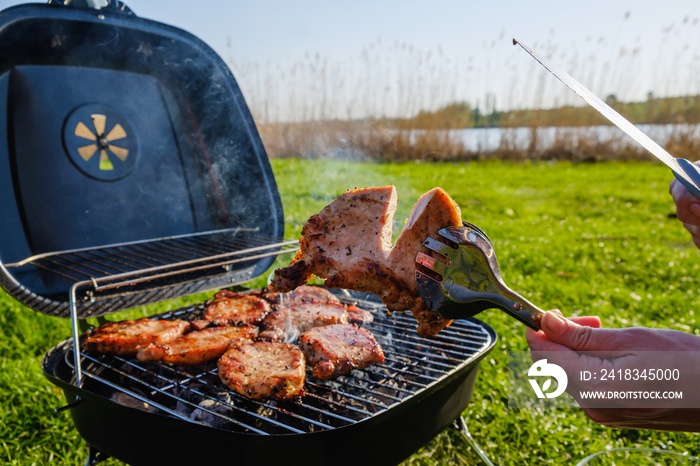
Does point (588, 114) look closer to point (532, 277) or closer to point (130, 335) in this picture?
point (532, 277)

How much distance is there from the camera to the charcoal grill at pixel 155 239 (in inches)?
72.4

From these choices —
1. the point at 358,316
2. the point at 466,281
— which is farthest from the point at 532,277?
the point at 466,281

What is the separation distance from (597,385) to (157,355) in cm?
161

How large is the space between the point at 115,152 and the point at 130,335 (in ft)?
3.60

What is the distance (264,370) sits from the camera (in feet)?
6.57

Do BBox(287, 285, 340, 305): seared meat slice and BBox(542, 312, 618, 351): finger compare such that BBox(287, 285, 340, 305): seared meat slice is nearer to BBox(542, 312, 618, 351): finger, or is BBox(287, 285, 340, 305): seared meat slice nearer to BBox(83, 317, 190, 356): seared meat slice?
BBox(83, 317, 190, 356): seared meat slice

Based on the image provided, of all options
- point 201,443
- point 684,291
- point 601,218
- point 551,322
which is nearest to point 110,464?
point 201,443

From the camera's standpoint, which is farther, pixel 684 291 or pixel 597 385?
pixel 684 291

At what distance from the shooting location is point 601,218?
779cm

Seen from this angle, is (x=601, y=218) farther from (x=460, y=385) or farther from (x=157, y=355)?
(x=157, y=355)

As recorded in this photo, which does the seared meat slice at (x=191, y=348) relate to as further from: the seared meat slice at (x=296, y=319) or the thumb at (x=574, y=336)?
the thumb at (x=574, y=336)

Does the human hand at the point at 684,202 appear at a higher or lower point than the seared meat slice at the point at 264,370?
higher

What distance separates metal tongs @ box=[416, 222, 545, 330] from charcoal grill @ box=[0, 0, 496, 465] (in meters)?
0.39

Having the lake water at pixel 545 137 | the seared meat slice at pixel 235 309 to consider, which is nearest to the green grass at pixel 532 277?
the lake water at pixel 545 137
